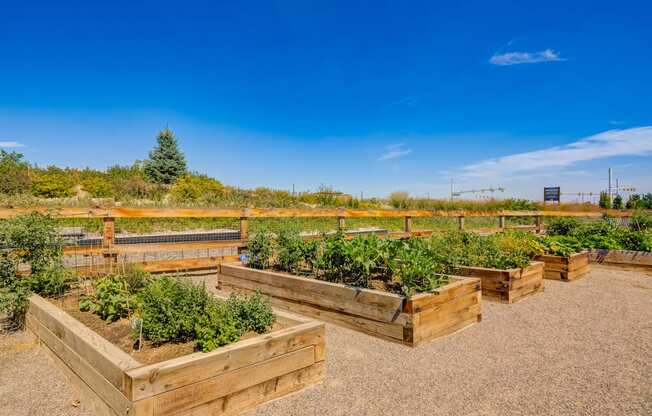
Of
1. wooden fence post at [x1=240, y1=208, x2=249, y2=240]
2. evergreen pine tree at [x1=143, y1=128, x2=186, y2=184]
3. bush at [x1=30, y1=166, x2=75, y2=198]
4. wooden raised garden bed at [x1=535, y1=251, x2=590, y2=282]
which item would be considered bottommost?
wooden raised garden bed at [x1=535, y1=251, x2=590, y2=282]

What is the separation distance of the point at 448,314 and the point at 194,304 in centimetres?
256

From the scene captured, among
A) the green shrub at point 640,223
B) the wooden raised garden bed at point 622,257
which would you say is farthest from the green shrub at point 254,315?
the green shrub at point 640,223

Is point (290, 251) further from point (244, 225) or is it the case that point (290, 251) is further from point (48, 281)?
point (48, 281)

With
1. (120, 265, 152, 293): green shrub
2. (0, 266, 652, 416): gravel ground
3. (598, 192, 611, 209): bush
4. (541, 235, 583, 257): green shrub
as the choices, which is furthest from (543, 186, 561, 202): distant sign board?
(120, 265, 152, 293): green shrub

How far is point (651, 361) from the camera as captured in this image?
3348mm

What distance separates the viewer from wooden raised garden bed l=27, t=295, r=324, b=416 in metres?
2.10

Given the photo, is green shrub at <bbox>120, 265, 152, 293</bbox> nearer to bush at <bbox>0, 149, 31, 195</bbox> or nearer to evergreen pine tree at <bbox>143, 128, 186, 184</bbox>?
bush at <bbox>0, 149, 31, 195</bbox>

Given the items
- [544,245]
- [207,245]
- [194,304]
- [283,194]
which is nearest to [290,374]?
[194,304]

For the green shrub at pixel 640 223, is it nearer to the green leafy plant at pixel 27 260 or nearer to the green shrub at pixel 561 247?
the green shrub at pixel 561 247

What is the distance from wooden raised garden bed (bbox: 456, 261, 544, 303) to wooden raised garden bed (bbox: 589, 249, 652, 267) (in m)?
3.24

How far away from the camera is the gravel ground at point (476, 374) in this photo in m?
2.58

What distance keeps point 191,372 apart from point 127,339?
3.34ft

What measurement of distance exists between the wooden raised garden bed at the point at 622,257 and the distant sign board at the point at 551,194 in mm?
26408

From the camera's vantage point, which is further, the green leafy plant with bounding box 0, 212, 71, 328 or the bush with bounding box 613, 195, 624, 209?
the bush with bounding box 613, 195, 624, 209
